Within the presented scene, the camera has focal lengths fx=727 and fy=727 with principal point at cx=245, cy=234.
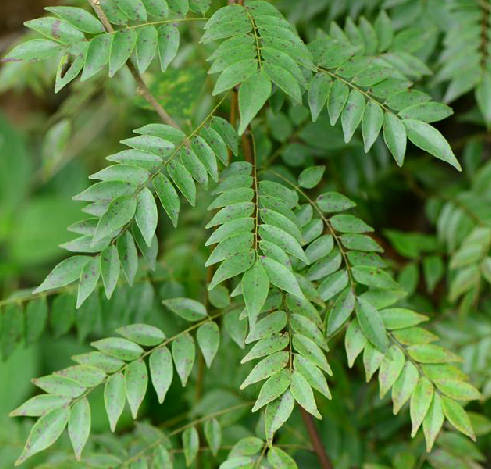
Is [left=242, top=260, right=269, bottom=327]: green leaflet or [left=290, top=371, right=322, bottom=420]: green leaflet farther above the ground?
[left=242, top=260, right=269, bottom=327]: green leaflet

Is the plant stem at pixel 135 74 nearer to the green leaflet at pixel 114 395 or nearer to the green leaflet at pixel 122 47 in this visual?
the green leaflet at pixel 122 47

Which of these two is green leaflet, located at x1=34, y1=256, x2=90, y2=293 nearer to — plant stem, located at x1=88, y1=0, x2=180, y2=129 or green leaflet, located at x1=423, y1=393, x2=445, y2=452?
plant stem, located at x1=88, y1=0, x2=180, y2=129

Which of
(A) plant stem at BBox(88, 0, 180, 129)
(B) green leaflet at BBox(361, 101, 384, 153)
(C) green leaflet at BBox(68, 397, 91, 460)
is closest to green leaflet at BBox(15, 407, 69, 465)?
(C) green leaflet at BBox(68, 397, 91, 460)

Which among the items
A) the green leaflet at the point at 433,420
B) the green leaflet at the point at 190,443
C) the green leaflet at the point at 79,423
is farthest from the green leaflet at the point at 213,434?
the green leaflet at the point at 433,420

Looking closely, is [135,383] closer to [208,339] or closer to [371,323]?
[208,339]

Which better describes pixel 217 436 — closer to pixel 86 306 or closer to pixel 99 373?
pixel 99 373

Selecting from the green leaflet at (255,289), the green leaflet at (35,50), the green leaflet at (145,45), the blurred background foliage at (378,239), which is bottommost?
the blurred background foliage at (378,239)

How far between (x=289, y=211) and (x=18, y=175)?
2.46 m

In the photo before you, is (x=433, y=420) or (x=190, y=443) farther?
(x=190, y=443)

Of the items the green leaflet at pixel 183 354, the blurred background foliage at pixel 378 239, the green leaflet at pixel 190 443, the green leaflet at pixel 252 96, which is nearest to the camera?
the green leaflet at pixel 252 96

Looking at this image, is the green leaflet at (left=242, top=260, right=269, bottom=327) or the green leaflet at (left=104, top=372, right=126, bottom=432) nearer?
the green leaflet at (left=242, top=260, right=269, bottom=327)

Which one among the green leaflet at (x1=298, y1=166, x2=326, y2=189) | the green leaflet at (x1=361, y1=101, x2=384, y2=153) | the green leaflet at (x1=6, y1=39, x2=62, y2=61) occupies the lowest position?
the green leaflet at (x1=298, y1=166, x2=326, y2=189)

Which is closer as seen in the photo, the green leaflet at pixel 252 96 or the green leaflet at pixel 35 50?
the green leaflet at pixel 252 96

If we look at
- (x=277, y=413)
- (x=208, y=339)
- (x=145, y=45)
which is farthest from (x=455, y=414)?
(x=145, y=45)
